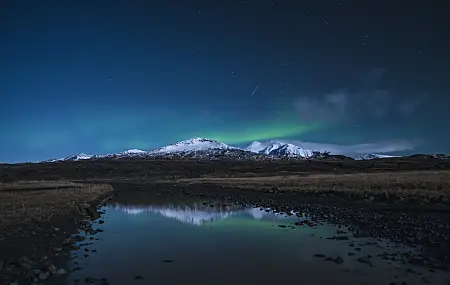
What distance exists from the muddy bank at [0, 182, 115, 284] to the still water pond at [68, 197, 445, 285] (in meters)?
0.79

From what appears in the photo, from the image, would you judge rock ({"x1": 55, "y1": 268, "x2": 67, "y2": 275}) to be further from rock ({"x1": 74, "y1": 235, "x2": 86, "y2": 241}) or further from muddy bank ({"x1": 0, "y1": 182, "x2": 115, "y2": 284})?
rock ({"x1": 74, "y1": 235, "x2": 86, "y2": 241})

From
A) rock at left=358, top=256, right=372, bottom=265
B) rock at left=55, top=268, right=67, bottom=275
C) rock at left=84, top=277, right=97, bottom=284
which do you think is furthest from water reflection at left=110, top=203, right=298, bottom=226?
rock at left=84, top=277, right=97, bottom=284

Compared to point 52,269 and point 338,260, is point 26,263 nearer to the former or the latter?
point 52,269

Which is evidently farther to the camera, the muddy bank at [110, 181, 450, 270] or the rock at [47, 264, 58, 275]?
the muddy bank at [110, 181, 450, 270]

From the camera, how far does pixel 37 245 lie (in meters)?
18.6

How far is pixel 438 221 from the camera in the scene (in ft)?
77.3

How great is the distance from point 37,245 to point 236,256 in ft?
31.2

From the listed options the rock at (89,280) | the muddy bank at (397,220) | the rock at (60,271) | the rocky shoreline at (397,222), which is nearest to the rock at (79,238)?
the rock at (60,271)

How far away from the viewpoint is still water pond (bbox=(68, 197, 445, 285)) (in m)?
14.2

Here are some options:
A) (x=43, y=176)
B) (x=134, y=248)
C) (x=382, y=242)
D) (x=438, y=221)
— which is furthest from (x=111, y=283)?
(x=43, y=176)

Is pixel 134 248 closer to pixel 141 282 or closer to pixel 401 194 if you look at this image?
pixel 141 282

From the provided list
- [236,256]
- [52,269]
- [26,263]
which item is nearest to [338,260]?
[236,256]

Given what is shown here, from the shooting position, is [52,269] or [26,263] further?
[26,263]

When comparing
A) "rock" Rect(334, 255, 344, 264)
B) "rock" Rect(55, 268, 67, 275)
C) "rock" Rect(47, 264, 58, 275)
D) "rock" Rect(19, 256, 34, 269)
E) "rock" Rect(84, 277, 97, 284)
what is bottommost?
"rock" Rect(334, 255, 344, 264)
